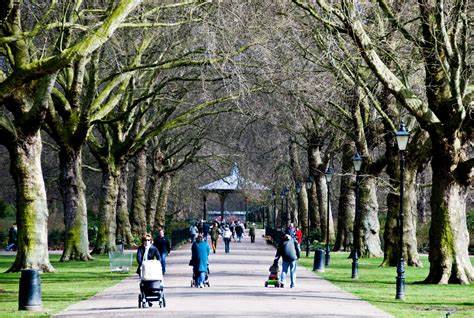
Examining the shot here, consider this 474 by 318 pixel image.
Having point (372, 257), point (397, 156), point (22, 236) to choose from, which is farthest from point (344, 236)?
point (22, 236)

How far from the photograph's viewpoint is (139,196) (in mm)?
61500

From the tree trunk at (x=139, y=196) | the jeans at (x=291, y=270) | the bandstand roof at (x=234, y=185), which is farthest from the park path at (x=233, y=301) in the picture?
the bandstand roof at (x=234, y=185)

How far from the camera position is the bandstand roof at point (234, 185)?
76.4 m

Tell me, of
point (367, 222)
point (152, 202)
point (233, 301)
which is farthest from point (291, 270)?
point (152, 202)

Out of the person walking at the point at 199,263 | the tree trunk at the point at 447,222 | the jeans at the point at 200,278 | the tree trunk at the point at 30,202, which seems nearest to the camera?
the person walking at the point at 199,263

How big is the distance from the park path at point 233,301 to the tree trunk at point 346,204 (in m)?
19.9

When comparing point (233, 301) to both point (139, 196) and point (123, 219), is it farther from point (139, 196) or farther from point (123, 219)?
point (139, 196)

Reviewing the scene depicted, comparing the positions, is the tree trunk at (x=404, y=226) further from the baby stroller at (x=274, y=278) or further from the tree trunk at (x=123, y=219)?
the tree trunk at (x=123, y=219)

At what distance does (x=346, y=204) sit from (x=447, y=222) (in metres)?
24.6

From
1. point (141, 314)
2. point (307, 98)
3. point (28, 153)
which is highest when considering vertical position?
point (307, 98)

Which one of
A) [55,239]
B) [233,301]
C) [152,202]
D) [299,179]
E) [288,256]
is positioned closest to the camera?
[233,301]

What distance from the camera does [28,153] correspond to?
1242 inches

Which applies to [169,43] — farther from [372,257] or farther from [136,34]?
[372,257]

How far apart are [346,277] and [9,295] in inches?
507
